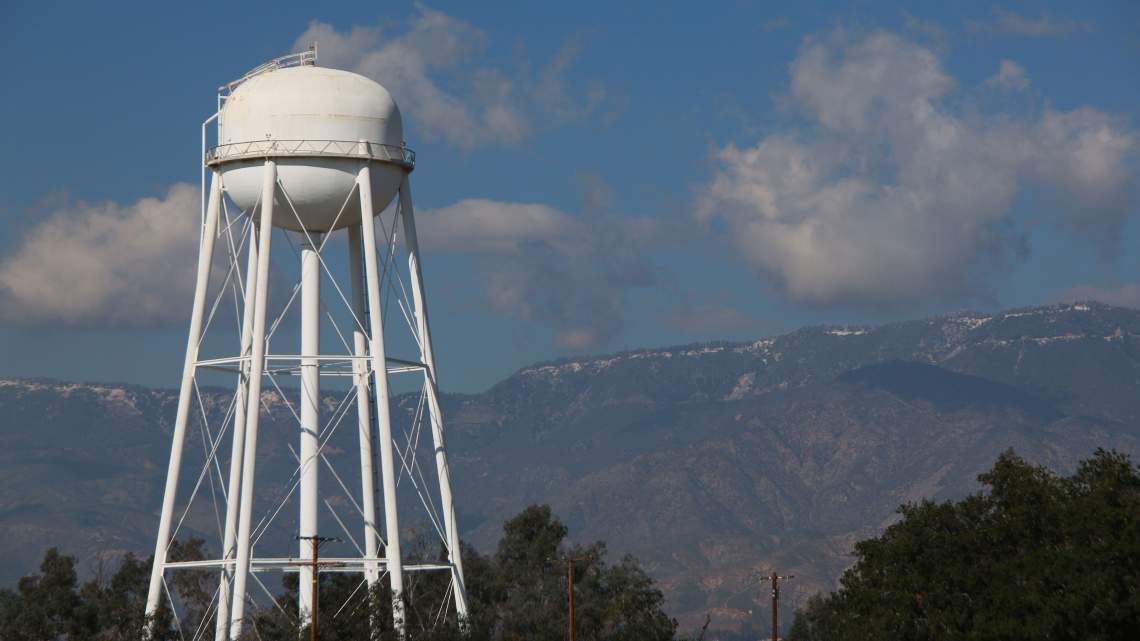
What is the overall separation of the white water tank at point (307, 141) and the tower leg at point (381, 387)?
2.05 ft

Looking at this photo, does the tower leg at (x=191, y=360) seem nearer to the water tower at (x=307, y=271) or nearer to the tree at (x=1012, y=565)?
the water tower at (x=307, y=271)

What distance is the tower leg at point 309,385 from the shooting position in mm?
50594

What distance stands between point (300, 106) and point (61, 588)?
56.9 m

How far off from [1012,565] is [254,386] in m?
24.6

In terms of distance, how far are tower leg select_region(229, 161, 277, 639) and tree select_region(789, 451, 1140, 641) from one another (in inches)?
822

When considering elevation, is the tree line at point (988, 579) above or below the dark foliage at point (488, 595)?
below

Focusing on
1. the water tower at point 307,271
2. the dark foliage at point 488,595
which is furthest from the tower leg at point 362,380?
the dark foliage at point 488,595

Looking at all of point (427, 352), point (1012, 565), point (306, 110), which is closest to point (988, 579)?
point (1012, 565)

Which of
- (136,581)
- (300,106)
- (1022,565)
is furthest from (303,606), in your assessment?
(136,581)

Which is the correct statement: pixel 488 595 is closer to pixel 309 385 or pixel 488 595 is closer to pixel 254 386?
pixel 309 385

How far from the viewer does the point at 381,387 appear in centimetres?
4753

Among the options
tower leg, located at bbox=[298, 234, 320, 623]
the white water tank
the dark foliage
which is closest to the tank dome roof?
the white water tank

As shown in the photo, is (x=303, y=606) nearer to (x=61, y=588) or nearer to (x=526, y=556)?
(x=61, y=588)

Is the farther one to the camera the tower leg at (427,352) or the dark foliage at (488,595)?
the dark foliage at (488,595)
